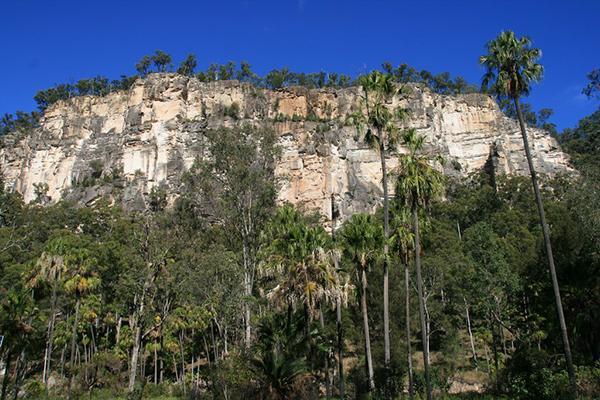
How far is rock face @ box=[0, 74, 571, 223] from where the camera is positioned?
72.2 meters

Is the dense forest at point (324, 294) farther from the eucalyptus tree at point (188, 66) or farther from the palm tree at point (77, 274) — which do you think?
the eucalyptus tree at point (188, 66)

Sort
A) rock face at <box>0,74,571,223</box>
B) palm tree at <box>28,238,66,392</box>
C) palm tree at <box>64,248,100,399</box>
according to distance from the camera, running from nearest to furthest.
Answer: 1. palm tree at <box>28,238,66,392</box>
2. palm tree at <box>64,248,100,399</box>
3. rock face at <box>0,74,571,223</box>

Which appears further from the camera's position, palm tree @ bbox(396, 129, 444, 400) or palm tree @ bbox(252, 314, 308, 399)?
palm tree @ bbox(396, 129, 444, 400)

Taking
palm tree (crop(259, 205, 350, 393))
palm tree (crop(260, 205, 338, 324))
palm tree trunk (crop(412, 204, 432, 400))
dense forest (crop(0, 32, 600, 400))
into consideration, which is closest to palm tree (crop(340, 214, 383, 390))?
dense forest (crop(0, 32, 600, 400))

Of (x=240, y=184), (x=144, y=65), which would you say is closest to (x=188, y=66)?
(x=144, y=65)

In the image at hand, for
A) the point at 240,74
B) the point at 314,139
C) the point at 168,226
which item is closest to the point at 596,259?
the point at 168,226

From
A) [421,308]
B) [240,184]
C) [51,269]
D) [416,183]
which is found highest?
[240,184]

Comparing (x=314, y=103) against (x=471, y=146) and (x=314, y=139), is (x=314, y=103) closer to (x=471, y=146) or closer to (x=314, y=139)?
(x=314, y=139)

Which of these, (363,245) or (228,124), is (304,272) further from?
(228,124)

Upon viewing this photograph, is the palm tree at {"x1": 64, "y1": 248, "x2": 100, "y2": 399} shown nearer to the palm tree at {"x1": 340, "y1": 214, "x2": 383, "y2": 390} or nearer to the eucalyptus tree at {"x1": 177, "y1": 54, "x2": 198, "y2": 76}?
the palm tree at {"x1": 340, "y1": 214, "x2": 383, "y2": 390}

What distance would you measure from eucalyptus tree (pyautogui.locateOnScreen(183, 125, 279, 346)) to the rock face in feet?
106

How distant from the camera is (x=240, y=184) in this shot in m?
34.5

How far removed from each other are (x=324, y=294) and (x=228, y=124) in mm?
59595

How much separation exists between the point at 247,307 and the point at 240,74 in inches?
2726
